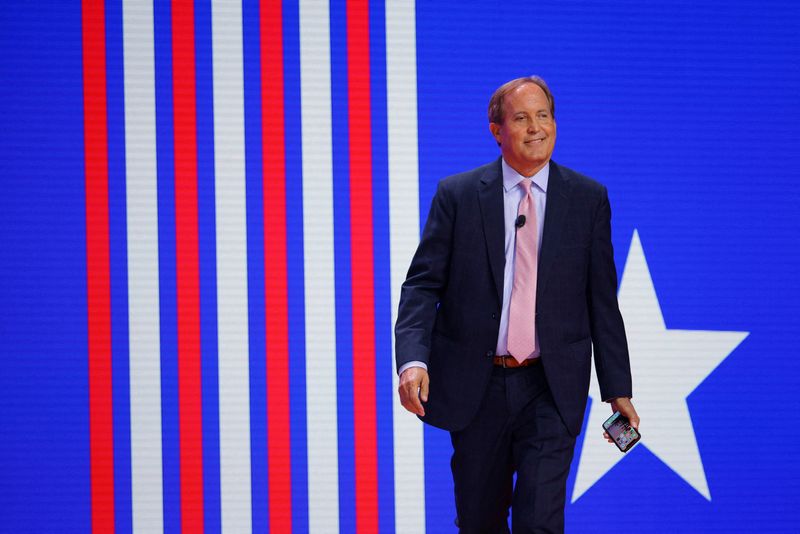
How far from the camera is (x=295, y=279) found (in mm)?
3281

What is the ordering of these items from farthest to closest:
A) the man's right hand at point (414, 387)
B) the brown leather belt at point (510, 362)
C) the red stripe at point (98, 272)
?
the red stripe at point (98, 272) → the brown leather belt at point (510, 362) → the man's right hand at point (414, 387)

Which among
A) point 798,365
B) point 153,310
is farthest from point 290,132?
point 798,365

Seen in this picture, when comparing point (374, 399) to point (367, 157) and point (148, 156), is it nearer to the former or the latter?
point (367, 157)

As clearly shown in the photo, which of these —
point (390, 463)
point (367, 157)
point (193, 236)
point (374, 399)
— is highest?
point (367, 157)

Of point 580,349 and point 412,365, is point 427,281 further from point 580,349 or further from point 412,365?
point 580,349

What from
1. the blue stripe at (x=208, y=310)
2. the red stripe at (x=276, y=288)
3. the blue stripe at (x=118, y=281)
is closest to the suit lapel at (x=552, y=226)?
the red stripe at (x=276, y=288)

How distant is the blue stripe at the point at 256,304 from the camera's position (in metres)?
3.27

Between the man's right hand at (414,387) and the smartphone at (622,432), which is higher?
the man's right hand at (414,387)

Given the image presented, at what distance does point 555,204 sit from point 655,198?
3.94 feet

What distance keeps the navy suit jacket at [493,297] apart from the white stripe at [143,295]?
131 cm

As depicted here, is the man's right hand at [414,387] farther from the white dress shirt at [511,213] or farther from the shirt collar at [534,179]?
the shirt collar at [534,179]

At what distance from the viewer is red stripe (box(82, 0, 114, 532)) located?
129 inches

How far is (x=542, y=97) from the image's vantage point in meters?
2.32

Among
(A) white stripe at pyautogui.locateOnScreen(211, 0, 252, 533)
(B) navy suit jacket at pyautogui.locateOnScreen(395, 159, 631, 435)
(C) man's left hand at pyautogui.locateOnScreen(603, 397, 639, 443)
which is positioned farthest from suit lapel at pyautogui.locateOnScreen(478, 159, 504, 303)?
(A) white stripe at pyautogui.locateOnScreen(211, 0, 252, 533)
